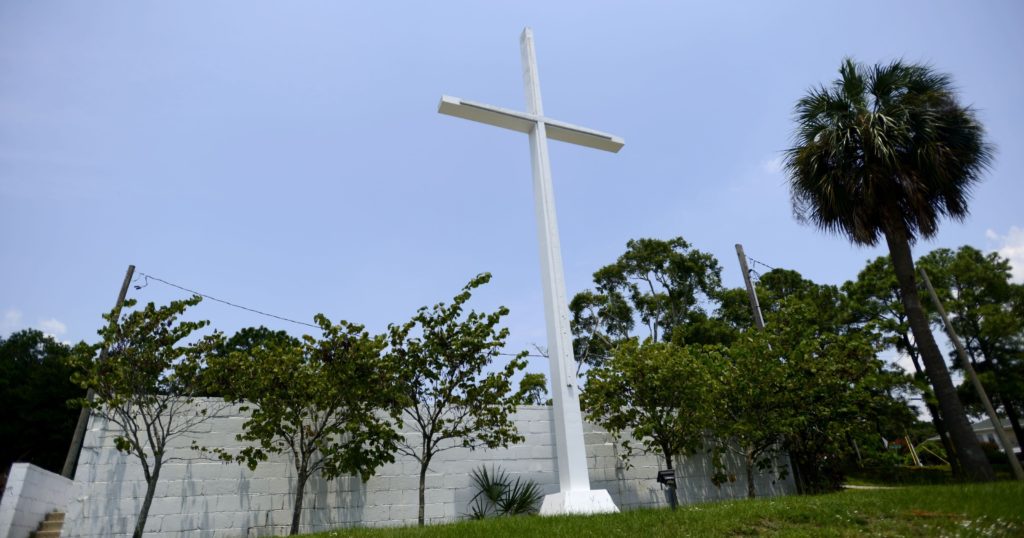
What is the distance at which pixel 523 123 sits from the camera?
10781mm

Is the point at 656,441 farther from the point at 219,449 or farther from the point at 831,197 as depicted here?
the point at 219,449

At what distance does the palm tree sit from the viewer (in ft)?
41.7

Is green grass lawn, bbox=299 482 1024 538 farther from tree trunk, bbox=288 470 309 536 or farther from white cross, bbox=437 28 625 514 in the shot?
tree trunk, bbox=288 470 309 536

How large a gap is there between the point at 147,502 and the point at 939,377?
1463 centimetres

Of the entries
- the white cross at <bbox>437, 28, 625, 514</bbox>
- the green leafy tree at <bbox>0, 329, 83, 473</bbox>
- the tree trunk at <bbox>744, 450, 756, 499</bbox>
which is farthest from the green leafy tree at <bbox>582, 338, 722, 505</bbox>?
the green leafy tree at <bbox>0, 329, 83, 473</bbox>

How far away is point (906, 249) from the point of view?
1306 cm

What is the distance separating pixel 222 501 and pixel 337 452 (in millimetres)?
1993

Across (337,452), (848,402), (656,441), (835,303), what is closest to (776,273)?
(835,303)

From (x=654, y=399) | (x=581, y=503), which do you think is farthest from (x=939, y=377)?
(x=581, y=503)

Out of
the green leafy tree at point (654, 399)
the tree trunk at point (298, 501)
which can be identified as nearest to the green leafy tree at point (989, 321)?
the green leafy tree at point (654, 399)

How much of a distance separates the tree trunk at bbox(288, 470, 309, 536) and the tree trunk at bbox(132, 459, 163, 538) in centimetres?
214

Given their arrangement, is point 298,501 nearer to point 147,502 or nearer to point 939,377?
point 147,502

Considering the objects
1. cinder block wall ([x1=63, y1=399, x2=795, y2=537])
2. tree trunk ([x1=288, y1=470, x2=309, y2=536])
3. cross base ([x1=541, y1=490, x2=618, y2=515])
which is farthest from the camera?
tree trunk ([x1=288, y1=470, x2=309, y2=536])

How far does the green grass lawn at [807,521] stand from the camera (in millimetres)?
6059
